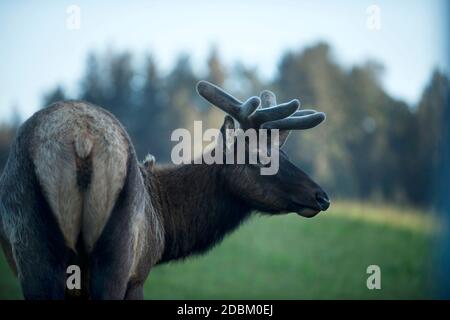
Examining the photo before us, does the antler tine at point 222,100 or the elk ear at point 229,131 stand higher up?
the antler tine at point 222,100

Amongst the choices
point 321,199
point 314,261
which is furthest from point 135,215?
point 314,261

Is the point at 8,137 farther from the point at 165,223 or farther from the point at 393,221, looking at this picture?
the point at 165,223

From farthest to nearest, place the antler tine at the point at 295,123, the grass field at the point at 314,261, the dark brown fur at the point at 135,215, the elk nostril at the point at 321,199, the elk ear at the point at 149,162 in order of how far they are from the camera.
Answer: the grass field at the point at 314,261 < the elk ear at the point at 149,162 < the antler tine at the point at 295,123 < the elk nostril at the point at 321,199 < the dark brown fur at the point at 135,215

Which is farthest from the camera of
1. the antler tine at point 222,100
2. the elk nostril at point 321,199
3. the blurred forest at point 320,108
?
the blurred forest at point 320,108

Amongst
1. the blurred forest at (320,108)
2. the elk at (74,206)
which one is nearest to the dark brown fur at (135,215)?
the elk at (74,206)

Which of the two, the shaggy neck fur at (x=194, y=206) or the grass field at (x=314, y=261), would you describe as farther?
the grass field at (x=314, y=261)

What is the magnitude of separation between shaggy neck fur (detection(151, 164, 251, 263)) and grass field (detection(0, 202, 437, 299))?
993cm

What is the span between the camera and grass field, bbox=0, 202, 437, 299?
20.6 metres

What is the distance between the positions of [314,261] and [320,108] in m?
17.4

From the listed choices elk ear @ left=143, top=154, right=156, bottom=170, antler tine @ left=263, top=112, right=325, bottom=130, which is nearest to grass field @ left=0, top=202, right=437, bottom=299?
elk ear @ left=143, top=154, right=156, bottom=170

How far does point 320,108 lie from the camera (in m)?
40.1

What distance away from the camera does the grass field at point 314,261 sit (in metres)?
20.6

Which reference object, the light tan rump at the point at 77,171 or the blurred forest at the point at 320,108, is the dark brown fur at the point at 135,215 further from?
the blurred forest at the point at 320,108

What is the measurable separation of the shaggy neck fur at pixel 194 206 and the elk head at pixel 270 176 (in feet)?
0.59
